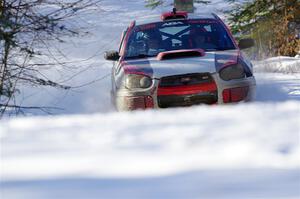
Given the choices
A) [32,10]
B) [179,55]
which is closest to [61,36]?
[32,10]

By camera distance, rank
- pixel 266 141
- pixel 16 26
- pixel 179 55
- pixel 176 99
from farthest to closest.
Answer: pixel 16 26 → pixel 179 55 → pixel 176 99 → pixel 266 141

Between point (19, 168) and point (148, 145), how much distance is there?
79 cm

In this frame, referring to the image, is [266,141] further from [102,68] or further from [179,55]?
[102,68]

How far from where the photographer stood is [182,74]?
641 cm

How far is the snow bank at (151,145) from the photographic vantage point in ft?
9.26

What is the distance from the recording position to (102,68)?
14406 millimetres

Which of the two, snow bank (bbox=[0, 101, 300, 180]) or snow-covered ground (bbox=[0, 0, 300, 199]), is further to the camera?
snow bank (bbox=[0, 101, 300, 180])

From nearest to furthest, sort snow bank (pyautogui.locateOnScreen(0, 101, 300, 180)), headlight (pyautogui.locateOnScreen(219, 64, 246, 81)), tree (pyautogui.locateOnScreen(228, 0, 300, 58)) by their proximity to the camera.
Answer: snow bank (pyautogui.locateOnScreen(0, 101, 300, 180))
headlight (pyautogui.locateOnScreen(219, 64, 246, 81))
tree (pyautogui.locateOnScreen(228, 0, 300, 58))

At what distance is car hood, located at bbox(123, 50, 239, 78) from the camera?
6.46 metres

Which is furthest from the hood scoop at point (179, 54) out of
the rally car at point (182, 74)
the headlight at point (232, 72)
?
the headlight at point (232, 72)

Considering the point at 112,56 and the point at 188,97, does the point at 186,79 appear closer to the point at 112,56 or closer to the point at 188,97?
the point at 188,97

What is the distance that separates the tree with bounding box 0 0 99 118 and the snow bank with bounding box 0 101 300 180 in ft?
11.1

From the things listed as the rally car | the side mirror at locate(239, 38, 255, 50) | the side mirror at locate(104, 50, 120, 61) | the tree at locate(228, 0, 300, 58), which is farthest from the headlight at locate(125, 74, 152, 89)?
the tree at locate(228, 0, 300, 58)

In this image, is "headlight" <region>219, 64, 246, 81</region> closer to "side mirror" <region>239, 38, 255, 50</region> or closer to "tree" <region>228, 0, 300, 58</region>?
"side mirror" <region>239, 38, 255, 50</region>
